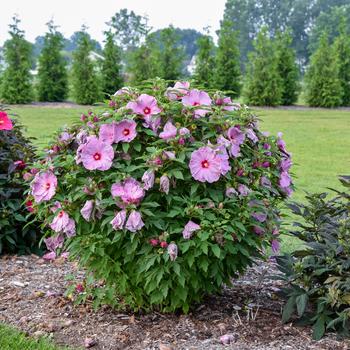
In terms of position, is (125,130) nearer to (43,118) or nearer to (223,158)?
(223,158)

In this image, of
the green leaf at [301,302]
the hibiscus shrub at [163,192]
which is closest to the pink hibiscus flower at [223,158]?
the hibiscus shrub at [163,192]

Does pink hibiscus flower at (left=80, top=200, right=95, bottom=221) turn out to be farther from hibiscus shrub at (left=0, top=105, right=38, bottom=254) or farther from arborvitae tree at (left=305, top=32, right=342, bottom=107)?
arborvitae tree at (left=305, top=32, right=342, bottom=107)

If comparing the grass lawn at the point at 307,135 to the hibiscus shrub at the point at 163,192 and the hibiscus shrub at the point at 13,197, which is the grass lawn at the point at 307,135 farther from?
the hibiscus shrub at the point at 13,197

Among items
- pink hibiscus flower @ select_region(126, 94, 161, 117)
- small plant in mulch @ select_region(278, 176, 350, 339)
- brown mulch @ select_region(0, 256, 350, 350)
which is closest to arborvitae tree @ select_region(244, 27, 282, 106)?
brown mulch @ select_region(0, 256, 350, 350)

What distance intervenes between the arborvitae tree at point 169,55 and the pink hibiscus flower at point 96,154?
16.7 meters

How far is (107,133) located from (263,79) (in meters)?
17.2

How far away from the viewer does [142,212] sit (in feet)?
8.54

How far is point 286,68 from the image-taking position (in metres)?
20.2

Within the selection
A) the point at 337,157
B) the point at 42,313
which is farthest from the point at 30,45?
the point at 42,313

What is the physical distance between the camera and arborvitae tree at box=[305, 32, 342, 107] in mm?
19797

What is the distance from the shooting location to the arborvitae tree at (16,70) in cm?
1792

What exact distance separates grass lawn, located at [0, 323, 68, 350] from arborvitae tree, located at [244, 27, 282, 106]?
1697 centimetres

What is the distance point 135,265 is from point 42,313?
0.72 m

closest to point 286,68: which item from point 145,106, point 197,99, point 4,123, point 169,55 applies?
point 169,55
